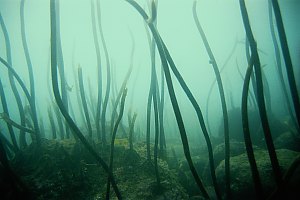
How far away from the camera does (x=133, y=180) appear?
408cm

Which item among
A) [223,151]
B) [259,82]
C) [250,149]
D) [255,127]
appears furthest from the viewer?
[255,127]

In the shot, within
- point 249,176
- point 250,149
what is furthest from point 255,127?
point 250,149

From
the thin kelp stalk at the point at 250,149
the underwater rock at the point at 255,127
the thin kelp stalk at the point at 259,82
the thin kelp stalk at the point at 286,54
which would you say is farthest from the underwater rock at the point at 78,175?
the underwater rock at the point at 255,127

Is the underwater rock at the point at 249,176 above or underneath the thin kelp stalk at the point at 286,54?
underneath

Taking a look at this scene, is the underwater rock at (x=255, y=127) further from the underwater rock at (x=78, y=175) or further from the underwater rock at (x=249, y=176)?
the underwater rock at (x=78, y=175)

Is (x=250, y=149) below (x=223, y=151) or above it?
above

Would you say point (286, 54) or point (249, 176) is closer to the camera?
point (286, 54)

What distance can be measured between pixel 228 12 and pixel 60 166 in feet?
112

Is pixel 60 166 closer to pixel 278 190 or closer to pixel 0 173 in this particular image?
pixel 0 173

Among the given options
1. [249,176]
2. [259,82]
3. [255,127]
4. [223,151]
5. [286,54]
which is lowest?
[249,176]

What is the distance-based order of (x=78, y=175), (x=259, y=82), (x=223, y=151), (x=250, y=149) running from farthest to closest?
(x=223, y=151) < (x=78, y=175) < (x=250, y=149) < (x=259, y=82)

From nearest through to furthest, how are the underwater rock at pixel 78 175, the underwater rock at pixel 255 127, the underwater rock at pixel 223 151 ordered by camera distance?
the underwater rock at pixel 78 175 → the underwater rock at pixel 223 151 → the underwater rock at pixel 255 127

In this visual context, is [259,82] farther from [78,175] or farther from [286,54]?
[78,175]

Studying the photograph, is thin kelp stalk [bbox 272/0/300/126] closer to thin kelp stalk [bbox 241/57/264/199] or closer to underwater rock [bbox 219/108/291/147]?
thin kelp stalk [bbox 241/57/264/199]
